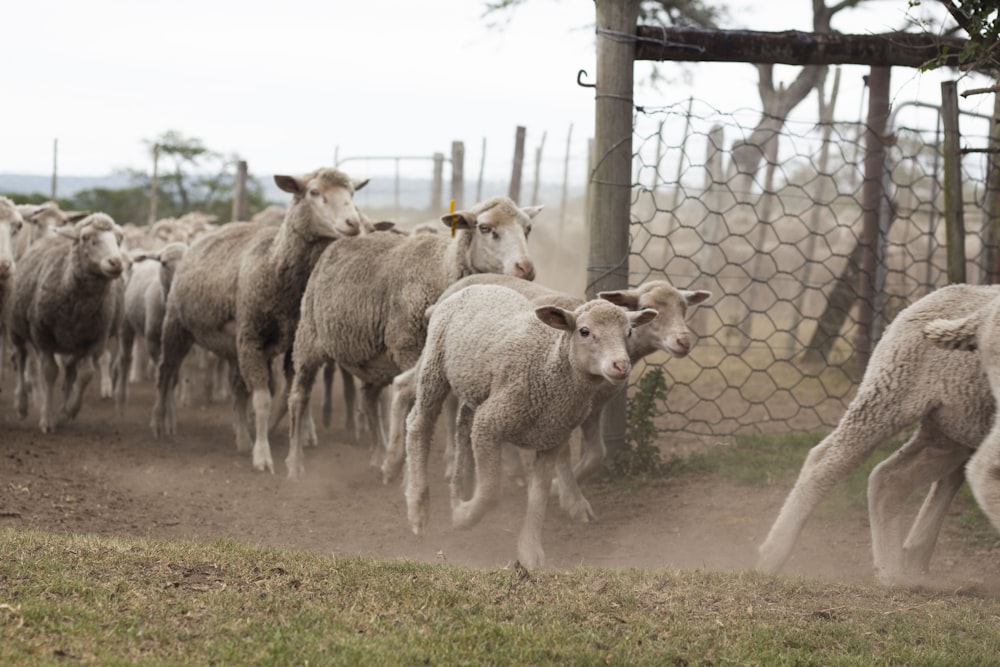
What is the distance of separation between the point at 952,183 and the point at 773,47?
153cm

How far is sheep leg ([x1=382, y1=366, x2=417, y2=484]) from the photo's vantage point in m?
7.53

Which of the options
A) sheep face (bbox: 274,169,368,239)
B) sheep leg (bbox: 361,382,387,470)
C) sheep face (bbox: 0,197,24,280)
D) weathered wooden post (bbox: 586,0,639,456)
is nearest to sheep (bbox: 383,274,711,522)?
weathered wooden post (bbox: 586,0,639,456)

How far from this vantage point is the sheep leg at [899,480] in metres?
5.87

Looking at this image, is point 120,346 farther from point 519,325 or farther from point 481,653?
point 481,653

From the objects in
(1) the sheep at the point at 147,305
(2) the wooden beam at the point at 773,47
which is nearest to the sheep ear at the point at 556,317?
(2) the wooden beam at the point at 773,47

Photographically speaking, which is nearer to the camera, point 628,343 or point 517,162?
point 628,343

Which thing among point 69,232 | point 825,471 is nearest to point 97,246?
point 69,232

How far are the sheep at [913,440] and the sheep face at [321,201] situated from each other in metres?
4.64

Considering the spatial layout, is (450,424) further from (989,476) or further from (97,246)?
(989,476)

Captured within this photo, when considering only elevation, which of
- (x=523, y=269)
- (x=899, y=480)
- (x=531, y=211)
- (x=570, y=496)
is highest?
(x=531, y=211)

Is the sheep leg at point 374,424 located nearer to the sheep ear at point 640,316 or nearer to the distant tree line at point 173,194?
the sheep ear at point 640,316

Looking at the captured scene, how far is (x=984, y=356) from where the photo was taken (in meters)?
5.28

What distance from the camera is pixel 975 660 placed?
4344 millimetres

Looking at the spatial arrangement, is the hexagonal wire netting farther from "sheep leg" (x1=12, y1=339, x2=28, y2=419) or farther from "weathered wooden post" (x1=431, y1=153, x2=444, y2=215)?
"sheep leg" (x1=12, y1=339, x2=28, y2=419)
